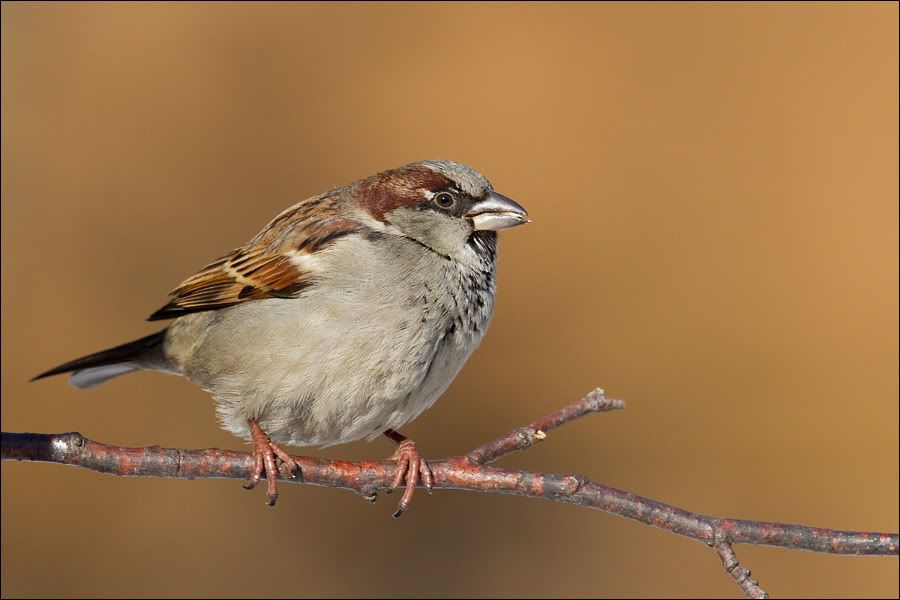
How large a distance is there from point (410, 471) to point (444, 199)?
801mm

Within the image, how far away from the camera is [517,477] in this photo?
2.35m

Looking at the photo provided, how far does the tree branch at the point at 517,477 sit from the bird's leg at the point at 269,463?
4cm

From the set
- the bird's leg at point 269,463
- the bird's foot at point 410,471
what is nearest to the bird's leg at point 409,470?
the bird's foot at point 410,471

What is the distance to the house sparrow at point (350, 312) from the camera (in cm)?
263

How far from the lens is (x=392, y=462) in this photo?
264 cm

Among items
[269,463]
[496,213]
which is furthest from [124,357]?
[496,213]

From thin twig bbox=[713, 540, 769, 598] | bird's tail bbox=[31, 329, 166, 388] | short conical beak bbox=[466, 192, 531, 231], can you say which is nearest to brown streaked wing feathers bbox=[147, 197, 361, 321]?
bird's tail bbox=[31, 329, 166, 388]

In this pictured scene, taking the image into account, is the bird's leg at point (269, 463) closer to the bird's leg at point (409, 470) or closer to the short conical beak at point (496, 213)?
the bird's leg at point (409, 470)

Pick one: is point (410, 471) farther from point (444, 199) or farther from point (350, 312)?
point (444, 199)

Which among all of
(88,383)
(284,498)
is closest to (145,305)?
(284,498)

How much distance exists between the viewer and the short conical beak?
9.12 feet

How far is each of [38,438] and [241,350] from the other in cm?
80

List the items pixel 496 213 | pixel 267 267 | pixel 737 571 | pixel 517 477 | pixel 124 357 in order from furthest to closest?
pixel 124 357, pixel 267 267, pixel 496 213, pixel 517 477, pixel 737 571

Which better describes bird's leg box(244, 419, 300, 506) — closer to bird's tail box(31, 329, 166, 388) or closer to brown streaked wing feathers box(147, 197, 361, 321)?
brown streaked wing feathers box(147, 197, 361, 321)
